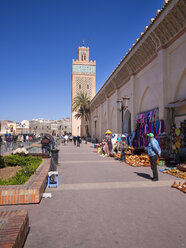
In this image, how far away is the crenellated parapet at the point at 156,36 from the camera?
33.7 ft

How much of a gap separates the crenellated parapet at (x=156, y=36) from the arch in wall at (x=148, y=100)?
6.56ft

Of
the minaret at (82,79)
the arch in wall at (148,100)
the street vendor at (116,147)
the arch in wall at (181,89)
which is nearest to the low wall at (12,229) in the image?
the arch in wall at (181,89)

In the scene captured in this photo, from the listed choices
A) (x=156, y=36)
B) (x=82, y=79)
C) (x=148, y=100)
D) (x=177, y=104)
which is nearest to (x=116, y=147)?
(x=148, y=100)

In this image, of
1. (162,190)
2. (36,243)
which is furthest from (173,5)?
(36,243)

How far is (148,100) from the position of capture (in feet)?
49.4

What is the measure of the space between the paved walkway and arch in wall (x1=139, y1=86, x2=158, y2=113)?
8.73 meters

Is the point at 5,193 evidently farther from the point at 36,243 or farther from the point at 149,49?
the point at 149,49

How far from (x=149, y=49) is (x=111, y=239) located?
13156mm

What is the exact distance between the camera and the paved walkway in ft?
10.0

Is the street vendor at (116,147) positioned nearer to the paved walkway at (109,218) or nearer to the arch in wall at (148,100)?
the arch in wall at (148,100)

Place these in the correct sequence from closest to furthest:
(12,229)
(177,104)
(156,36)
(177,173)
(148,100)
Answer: (12,229)
(177,173)
(177,104)
(156,36)
(148,100)

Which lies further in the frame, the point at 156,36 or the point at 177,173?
the point at 156,36

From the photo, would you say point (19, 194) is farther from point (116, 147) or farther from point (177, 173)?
point (116, 147)

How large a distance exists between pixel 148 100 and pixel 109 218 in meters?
12.3
